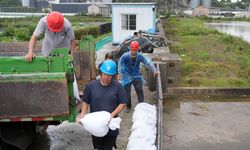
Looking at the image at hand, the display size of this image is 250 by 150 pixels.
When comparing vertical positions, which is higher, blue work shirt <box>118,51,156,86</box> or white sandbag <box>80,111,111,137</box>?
blue work shirt <box>118,51,156,86</box>

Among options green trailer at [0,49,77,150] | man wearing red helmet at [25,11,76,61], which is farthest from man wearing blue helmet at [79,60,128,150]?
man wearing red helmet at [25,11,76,61]

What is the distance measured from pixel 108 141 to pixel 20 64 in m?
1.87

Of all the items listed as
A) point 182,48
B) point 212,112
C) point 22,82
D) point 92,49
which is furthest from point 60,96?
point 182,48

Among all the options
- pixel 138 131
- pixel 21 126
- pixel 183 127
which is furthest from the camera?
pixel 183 127

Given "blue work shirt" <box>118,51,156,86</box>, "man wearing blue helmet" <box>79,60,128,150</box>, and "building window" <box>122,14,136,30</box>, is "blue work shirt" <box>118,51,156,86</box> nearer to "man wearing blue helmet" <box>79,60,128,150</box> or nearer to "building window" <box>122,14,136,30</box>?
"man wearing blue helmet" <box>79,60,128,150</box>

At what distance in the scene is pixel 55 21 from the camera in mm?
6102

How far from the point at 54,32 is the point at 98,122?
2.56 meters

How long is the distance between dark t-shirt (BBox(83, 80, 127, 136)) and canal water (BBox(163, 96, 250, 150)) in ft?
9.61

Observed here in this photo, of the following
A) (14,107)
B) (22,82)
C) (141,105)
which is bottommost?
(141,105)

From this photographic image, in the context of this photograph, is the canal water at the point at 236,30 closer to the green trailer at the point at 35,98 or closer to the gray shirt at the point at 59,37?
the gray shirt at the point at 59,37

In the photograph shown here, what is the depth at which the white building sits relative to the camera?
22312 millimetres

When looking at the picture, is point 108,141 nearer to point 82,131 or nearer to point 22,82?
point 22,82

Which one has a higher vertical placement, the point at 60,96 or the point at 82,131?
the point at 60,96

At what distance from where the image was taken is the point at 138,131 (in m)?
6.50
